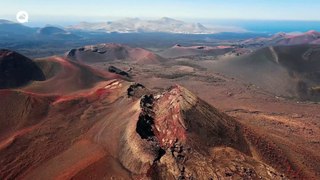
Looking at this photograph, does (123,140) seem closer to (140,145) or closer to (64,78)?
(140,145)

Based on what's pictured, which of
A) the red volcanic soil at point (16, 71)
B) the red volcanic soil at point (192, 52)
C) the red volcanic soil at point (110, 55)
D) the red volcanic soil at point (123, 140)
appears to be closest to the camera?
the red volcanic soil at point (123, 140)

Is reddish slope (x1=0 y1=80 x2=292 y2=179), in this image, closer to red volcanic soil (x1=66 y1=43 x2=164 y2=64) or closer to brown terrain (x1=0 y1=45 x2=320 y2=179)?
brown terrain (x1=0 y1=45 x2=320 y2=179)

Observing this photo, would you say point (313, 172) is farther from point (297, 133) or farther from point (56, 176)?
point (56, 176)

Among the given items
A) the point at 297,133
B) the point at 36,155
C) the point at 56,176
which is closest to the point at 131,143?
the point at 56,176

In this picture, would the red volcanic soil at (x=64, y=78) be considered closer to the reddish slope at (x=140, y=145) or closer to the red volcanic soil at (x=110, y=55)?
the reddish slope at (x=140, y=145)

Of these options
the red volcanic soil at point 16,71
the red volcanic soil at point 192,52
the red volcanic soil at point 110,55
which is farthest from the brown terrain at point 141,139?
the red volcanic soil at point 192,52

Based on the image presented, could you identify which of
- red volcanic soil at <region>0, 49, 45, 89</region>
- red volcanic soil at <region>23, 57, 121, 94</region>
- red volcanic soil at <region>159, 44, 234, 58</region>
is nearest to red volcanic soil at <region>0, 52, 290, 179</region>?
red volcanic soil at <region>23, 57, 121, 94</region>
